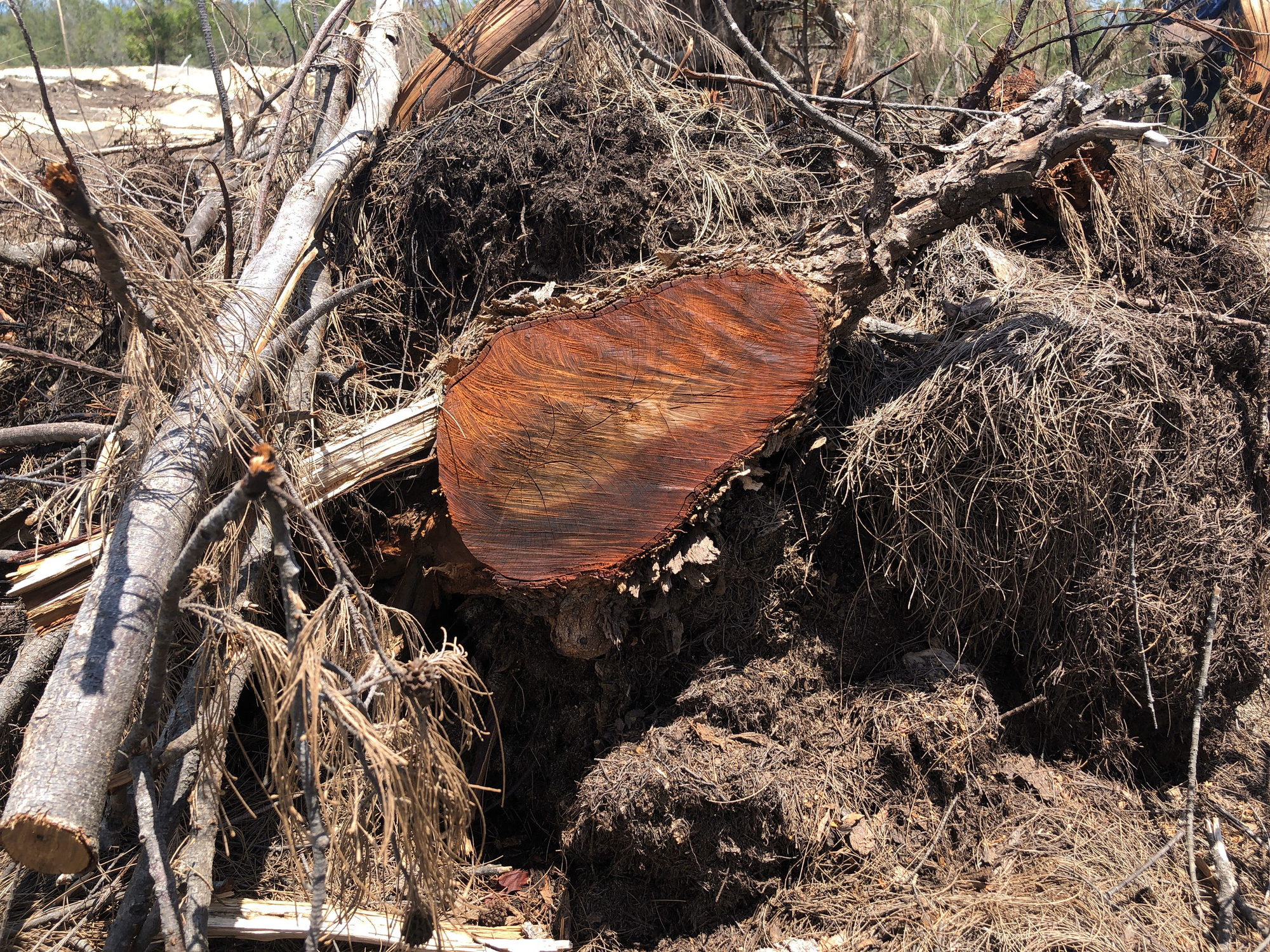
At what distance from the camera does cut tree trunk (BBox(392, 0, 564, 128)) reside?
3.43 metres

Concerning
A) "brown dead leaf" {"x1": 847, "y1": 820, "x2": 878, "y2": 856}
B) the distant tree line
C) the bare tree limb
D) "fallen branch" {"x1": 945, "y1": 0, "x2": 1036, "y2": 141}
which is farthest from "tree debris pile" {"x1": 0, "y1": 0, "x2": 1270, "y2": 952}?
the distant tree line

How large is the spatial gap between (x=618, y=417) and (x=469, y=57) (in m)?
2.11

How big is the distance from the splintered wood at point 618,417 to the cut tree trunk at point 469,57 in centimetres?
175

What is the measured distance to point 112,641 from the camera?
191 cm

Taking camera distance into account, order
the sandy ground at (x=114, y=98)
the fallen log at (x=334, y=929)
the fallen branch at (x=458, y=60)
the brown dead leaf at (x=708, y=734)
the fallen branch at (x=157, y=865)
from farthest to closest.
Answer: the sandy ground at (x=114, y=98) → the fallen branch at (x=458, y=60) → the brown dead leaf at (x=708, y=734) → the fallen log at (x=334, y=929) → the fallen branch at (x=157, y=865)

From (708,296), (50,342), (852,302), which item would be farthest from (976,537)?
(50,342)

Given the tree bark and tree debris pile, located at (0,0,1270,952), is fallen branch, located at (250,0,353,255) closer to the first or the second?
tree debris pile, located at (0,0,1270,952)

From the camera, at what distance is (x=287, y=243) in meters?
2.81

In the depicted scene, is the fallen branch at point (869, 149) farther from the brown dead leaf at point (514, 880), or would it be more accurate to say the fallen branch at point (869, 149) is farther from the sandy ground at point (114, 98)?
the sandy ground at point (114, 98)

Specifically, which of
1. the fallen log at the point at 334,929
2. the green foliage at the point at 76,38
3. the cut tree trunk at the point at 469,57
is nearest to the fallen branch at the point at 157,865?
the fallen log at the point at 334,929

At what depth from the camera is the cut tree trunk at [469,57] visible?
3434 millimetres

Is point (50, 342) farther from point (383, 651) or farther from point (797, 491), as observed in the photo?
point (797, 491)

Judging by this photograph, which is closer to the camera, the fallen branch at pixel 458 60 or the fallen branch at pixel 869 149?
the fallen branch at pixel 869 149

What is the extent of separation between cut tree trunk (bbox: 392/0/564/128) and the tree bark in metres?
1.51
